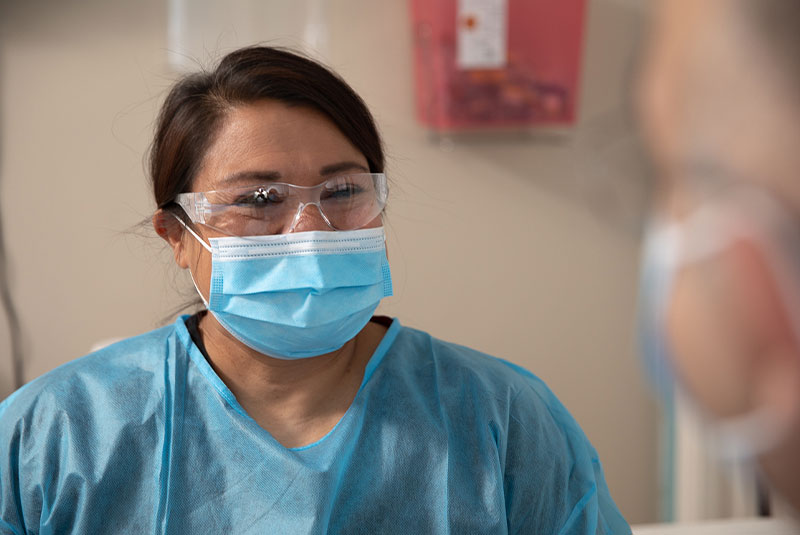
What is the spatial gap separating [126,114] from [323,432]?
4.39 ft

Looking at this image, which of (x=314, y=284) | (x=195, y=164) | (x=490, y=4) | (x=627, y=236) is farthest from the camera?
(x=627, y=236)

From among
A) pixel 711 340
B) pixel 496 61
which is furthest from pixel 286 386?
pixel 496 61

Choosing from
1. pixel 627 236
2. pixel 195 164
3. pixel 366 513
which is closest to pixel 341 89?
pixel 195 164

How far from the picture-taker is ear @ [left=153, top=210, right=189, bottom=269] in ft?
4.55

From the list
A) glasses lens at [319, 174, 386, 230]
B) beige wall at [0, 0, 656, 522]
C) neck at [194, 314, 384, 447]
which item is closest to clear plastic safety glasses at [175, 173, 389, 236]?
glasses lens at [319, 174, 386, 230]

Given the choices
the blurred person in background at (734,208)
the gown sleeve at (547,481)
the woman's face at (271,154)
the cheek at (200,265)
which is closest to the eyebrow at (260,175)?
the woman's face at (271,154)

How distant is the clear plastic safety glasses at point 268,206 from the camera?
128 cm

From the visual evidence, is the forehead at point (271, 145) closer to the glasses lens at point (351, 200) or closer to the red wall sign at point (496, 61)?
the glasses lens at point (351, 200)

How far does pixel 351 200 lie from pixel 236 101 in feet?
0.87

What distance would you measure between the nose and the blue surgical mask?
0.02m

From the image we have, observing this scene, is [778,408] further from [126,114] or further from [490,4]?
[126,114]

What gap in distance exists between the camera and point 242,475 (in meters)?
1.25

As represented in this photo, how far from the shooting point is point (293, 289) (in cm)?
124

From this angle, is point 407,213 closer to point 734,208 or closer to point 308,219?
point 308,219
